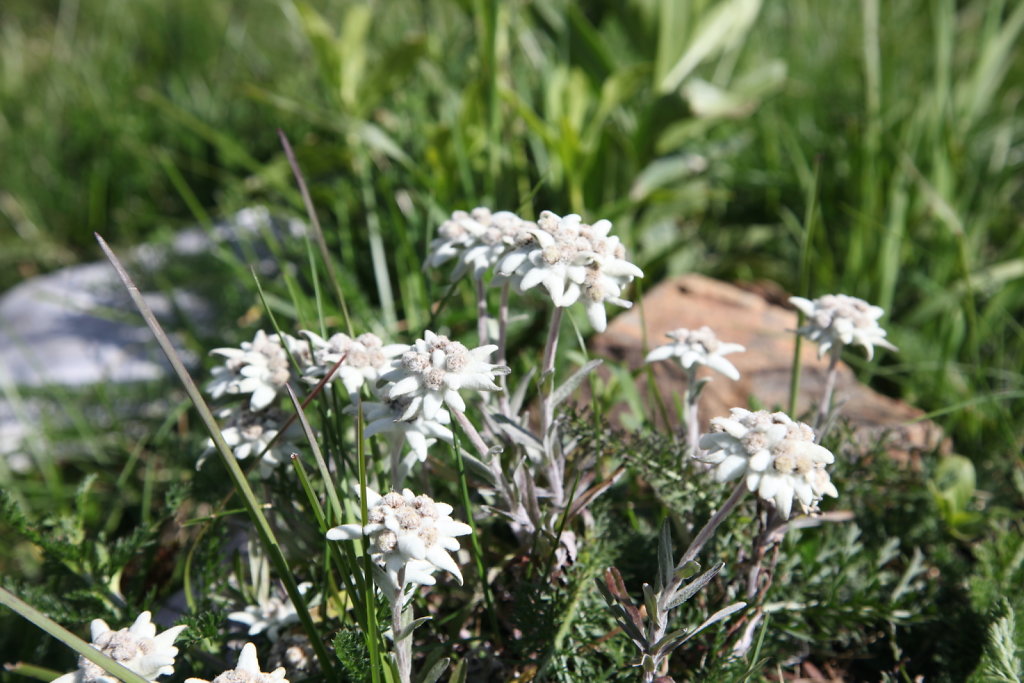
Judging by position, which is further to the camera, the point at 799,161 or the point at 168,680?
the point at 799,161

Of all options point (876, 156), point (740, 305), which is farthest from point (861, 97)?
point (740, 305)

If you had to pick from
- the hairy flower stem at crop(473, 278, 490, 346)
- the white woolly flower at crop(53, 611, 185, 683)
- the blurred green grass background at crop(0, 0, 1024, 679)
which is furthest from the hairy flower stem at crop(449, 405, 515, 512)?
the blurred green grass background at crop(0, 0, 1024, 679)

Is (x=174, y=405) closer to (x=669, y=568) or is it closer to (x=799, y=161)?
(x=669, y=568)

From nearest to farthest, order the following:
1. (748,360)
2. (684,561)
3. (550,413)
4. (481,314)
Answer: (684,561)
(550,413)
(481,314)
(748,360)

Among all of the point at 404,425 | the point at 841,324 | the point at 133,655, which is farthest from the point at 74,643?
the point at 841,324

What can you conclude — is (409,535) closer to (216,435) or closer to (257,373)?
(216,435)

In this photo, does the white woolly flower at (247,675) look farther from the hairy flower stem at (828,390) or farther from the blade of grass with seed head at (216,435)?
the hairy flower stem at (828,390)
